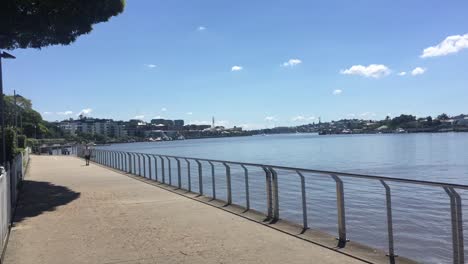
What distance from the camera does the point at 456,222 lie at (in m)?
6.20

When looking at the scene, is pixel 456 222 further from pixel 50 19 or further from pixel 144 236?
pixel 50 19

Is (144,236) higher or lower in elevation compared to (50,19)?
lower

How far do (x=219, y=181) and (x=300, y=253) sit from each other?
18.0m

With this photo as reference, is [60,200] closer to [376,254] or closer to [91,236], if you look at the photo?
[91,236]

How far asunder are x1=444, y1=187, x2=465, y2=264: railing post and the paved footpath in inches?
52.0

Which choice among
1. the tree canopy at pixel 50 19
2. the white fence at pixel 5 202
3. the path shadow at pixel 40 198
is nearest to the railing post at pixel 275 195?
the white fence at pixel 5 202

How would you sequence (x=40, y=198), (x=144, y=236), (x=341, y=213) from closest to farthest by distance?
(x=341, y=213) < (x=144, y=236) < (x=40, y=198)

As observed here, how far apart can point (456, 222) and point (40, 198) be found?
1275cm

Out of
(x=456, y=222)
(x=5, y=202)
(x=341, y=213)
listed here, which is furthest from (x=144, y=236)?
(x=456, y=222)

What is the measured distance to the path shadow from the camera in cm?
1304

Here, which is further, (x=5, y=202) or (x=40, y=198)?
(x=40, y=198)

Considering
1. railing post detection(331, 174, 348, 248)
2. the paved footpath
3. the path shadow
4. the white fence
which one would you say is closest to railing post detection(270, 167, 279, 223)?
the paved footpath

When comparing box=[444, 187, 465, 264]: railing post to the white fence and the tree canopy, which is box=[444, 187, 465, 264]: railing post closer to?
the white fence

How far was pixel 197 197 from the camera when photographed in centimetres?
1475
